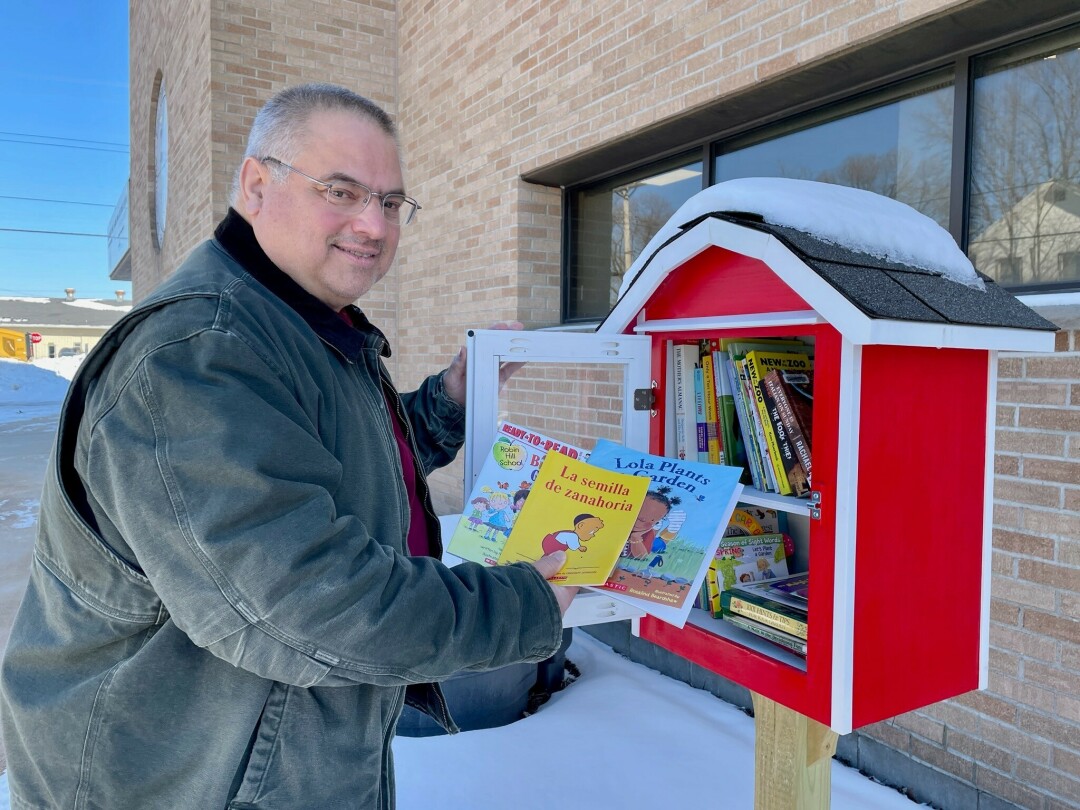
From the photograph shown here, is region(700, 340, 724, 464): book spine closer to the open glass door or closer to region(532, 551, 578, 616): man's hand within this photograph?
the open glass door

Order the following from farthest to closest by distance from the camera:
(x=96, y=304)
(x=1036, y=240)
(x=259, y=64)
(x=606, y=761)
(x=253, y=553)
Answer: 1. (x=96, y=304)
2. (x=259, y=64)
3. (x=606, y=761)
4. (x=1036, y=240)
5. (x=253, y=553)

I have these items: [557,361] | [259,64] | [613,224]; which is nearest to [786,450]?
[557,361]

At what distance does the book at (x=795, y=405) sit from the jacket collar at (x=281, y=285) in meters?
1.02

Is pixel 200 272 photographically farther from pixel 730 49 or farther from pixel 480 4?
pixel 480 4

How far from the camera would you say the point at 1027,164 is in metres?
2.58

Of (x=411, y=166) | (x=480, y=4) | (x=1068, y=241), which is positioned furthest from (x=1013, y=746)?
(x=411, y=166)

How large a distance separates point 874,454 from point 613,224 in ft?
11.5

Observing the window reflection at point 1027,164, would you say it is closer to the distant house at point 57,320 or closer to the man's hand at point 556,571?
the man's hand at point 556,571

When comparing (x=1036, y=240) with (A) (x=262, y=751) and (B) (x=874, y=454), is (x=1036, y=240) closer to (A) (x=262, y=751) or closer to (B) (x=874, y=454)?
(B) (x=874, y=454)

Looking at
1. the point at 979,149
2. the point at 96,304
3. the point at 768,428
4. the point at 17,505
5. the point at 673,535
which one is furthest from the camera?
the point at 96,304

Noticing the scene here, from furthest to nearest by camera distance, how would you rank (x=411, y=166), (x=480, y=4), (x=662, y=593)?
(x=411, y=166) → (x=480, y=4) → (x=662, y=593)

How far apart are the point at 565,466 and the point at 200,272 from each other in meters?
0.86

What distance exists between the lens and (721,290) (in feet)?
5.74

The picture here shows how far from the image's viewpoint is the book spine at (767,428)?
177 cm
